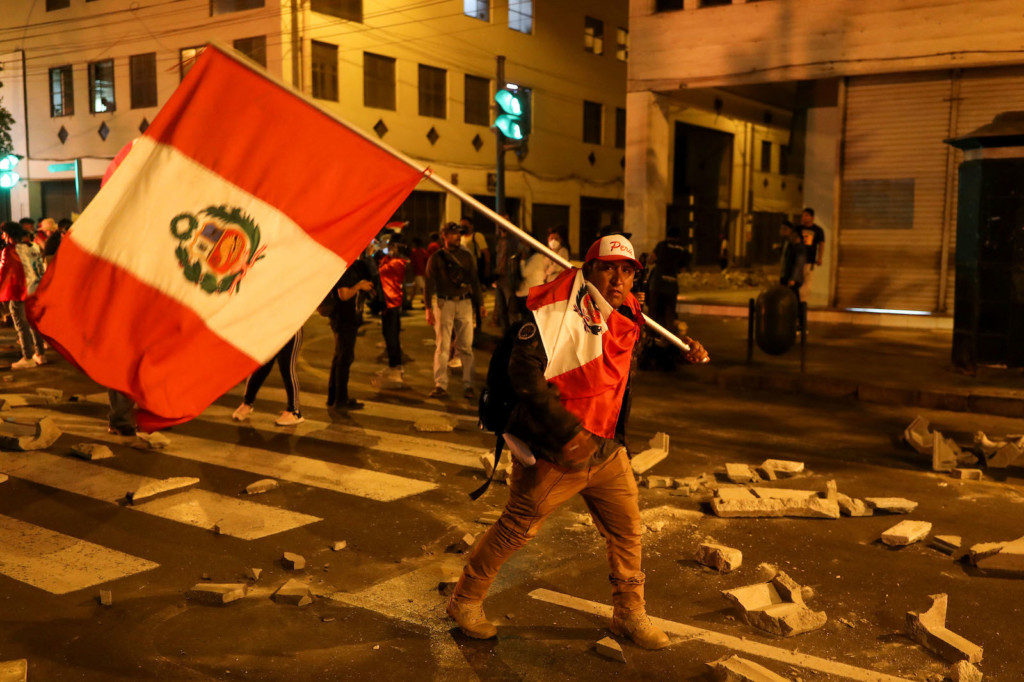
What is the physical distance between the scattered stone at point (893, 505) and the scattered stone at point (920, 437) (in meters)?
1.87

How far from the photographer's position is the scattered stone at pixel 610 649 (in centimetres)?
429

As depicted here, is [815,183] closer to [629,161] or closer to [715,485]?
[629,161]

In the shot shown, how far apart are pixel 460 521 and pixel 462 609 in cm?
191

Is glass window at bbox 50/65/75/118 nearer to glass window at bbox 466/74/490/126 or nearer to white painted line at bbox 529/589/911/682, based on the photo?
glass window at bbox 466/74/490/126

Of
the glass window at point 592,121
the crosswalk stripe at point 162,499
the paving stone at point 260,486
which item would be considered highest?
the glass window at point 592,121

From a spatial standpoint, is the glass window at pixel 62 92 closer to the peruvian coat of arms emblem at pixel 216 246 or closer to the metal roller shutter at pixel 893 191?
the metal roller shutter at pixel 893 191

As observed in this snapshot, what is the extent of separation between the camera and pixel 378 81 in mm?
31016

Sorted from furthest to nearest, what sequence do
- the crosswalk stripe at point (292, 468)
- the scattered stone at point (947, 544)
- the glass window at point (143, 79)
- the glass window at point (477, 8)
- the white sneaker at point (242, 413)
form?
the glass window at point (477, 8), the glass window at point (143, 79), the white sneaker at point (242, 413), the crosswalk stripe at point (292, 468), the scattered stone at point (947, 544)

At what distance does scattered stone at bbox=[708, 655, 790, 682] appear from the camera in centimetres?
395

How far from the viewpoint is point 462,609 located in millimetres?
4473

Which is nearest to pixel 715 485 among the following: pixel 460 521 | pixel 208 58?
pixel 460 521

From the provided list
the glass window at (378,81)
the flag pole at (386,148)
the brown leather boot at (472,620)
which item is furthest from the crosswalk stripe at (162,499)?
the glass window at (378,81)

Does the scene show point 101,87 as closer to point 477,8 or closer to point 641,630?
point 477,8

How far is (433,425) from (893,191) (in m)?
12.9
